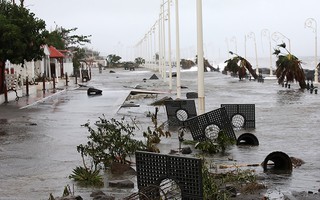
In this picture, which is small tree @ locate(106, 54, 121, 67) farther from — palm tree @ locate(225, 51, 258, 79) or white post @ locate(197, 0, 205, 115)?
white post @ locate(197, 0, 205, 115)

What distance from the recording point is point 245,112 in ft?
57.8

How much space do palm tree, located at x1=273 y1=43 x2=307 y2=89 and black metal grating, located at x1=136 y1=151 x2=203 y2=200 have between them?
37.6 meters

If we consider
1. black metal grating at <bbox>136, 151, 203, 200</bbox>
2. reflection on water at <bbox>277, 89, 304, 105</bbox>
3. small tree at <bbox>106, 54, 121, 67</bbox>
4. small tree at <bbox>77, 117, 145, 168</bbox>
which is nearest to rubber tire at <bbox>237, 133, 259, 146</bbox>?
small tree at <bbox>77, 117, 145, 168</bbox>

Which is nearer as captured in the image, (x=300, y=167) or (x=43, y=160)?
(x=300, y=167)

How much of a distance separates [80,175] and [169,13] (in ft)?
106

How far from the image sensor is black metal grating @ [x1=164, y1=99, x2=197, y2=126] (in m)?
18.2

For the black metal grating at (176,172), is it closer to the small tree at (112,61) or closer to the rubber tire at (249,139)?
the rubber tire at (249,139)

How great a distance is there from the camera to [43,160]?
12023 millimetres

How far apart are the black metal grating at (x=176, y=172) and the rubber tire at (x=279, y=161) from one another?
3.96 metres

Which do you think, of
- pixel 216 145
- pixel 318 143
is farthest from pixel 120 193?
pixel 318 143

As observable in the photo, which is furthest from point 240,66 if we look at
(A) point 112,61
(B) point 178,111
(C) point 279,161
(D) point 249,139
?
(A) point 112,61

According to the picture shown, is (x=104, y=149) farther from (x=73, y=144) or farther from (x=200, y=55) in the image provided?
(x=200, y=55)

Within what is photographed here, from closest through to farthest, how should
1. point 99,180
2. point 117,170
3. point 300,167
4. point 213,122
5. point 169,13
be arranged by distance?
point 99,180 → point 117,170 → point 300,167 → point 213,122 → point 169,13

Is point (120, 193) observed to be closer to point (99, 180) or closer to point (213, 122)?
point (99, 180)
